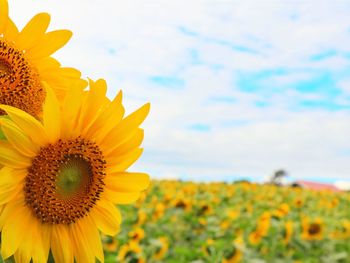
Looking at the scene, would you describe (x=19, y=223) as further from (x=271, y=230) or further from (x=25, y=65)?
(x=271, y=230)

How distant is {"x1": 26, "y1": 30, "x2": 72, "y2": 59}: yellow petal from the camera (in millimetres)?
1594

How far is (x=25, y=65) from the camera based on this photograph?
155 centimetres

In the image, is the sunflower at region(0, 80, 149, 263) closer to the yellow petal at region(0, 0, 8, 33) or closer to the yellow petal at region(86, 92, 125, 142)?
the yellow petal at region(86, 92, 125, 142)

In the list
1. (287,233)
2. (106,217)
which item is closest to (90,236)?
(106,217)

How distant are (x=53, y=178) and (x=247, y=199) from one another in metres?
10.2

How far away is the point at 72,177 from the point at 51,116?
19 centimetres

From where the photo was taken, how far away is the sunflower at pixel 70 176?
54.7 inches

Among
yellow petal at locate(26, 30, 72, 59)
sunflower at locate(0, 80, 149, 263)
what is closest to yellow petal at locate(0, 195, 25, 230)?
sunflower at locate(0, 80, 149, 263)

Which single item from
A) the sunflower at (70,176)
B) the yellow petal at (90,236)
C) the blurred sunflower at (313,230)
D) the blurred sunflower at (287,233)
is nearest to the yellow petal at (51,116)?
the sunflower at (70,176)

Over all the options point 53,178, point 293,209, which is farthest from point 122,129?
point 293,209

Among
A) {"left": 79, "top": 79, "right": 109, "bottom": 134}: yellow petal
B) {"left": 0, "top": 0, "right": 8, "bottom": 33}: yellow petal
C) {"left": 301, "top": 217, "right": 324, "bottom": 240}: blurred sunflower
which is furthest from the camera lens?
{"left": 301, "top": 217, "right": 324, "bottom": 240}: blurred sunflower

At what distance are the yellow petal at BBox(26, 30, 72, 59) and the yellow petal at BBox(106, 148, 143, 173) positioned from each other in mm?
337

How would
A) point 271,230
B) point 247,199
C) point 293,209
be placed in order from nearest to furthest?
point 271,230 → point 293,209 → point 247,199

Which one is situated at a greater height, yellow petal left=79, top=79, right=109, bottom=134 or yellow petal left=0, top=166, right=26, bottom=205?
yellow petal left=79, top=79, right=109, bottom=134
